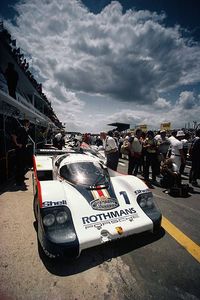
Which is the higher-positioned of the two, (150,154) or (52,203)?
(150,154)

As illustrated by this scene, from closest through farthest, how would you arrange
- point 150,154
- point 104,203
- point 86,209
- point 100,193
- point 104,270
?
point 104,270 < point 86,209 < point 104,203 < point 100,193 < point 150,154

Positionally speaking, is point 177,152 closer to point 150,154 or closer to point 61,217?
point 150,154

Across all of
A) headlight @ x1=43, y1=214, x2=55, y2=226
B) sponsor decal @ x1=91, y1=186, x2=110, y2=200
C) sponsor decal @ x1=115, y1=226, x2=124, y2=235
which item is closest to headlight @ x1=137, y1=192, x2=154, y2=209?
sponsor decal @ x1=91, y1=186, x2=110, y2=200

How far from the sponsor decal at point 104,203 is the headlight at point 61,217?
1.40ft

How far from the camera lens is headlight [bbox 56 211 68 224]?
7.02 feet

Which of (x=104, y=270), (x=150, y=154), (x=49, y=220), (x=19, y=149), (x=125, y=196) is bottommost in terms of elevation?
(x=104, y=270)

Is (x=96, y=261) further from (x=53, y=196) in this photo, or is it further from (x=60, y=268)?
(x=53, y=196)

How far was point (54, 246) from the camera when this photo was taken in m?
1.89

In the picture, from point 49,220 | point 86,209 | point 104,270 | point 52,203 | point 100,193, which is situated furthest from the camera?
point 100,193

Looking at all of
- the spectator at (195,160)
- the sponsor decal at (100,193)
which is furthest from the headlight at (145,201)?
the spectator at (195,160)

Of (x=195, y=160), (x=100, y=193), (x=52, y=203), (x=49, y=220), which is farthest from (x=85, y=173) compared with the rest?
(x=195, y=160)

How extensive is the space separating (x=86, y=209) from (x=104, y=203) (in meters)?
0.30

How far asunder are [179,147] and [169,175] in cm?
86

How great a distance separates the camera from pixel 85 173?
3.04 metres
